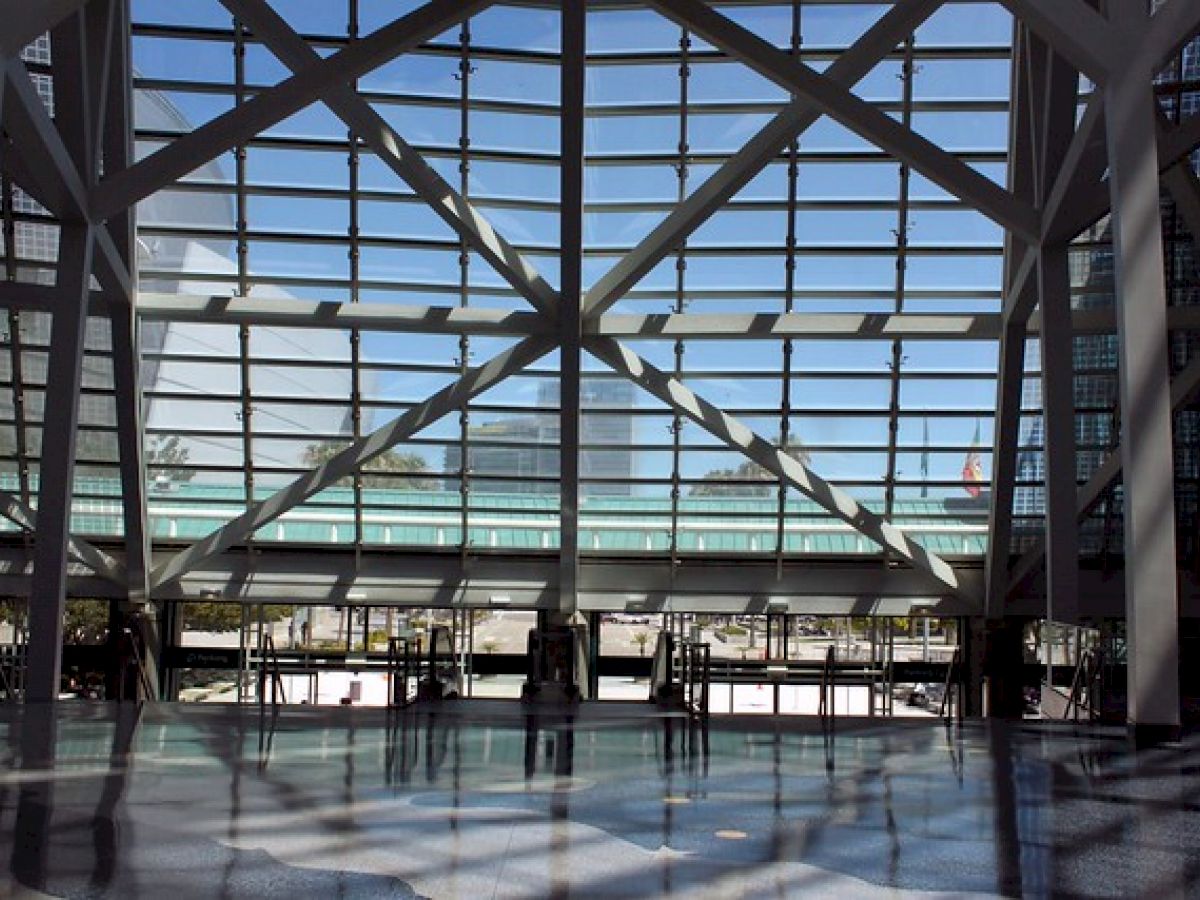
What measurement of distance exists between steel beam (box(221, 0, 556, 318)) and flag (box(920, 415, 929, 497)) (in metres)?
6.77

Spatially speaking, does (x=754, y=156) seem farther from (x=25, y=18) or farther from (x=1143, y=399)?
(x=25, y=18)

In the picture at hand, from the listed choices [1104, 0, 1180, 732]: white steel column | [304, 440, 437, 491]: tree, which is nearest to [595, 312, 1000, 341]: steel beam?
[304, 440, 437, 491]: tree

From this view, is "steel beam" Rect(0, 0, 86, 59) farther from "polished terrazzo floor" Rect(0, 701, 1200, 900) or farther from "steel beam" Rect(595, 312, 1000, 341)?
"steel beam" Rect(595, 312, 1000, 341)

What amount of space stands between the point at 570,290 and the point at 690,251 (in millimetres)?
2847

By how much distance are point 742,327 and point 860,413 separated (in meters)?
3.00

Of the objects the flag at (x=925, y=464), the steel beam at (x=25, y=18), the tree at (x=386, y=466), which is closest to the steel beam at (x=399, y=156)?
the steel beam at (x=25, y=18)

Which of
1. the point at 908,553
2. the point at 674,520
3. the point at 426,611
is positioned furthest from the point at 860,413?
the point at 426,611

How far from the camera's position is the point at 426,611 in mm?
24766

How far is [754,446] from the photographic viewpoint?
65.3 feet

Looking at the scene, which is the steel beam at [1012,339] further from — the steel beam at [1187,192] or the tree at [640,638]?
the tree at [640,638]

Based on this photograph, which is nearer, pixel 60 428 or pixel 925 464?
pixel 60 428

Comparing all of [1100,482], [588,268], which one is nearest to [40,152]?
[588,268]

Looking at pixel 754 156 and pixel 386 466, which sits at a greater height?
pixel 754 156

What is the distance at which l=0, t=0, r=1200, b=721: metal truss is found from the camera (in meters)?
10.9
